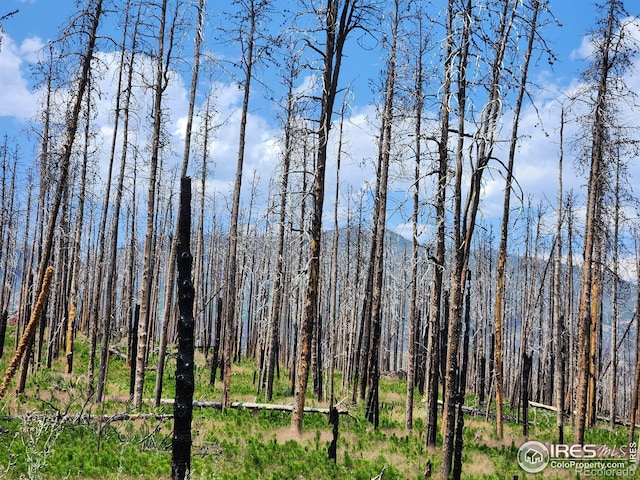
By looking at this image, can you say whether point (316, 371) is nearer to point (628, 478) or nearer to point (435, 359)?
point (435, 359)

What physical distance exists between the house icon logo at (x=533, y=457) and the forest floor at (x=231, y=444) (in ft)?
0.76

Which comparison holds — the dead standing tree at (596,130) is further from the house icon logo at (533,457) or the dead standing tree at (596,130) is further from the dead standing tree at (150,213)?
the dead standing tree at (150,213)

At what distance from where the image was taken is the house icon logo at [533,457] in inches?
469

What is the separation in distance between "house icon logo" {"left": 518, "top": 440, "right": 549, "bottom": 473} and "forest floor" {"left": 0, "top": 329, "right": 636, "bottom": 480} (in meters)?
0.23

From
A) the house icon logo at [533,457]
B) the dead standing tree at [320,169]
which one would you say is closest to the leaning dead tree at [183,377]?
the dead standing tree at [320,169]

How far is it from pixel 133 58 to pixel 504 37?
1078 centimetres

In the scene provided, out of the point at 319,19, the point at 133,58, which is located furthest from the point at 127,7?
the point at 319,19

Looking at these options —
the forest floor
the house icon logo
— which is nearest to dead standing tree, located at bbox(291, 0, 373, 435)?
the forest floor

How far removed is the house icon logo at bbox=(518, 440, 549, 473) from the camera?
1191 centimetres

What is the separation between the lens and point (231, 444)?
1077cm

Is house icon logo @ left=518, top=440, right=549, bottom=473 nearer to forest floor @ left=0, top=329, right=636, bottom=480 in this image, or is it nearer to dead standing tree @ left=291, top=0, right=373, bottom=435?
forest floor @ left=0, top=329, right=636, bottom=480

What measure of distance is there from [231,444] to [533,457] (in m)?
7.71

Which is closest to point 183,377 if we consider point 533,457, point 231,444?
point 231,444

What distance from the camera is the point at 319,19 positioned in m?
11.6
